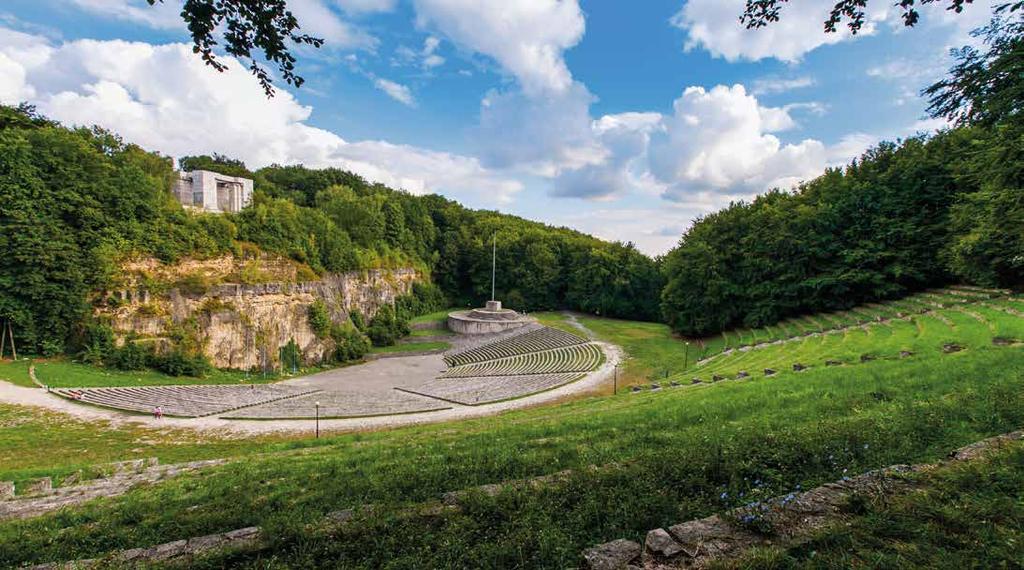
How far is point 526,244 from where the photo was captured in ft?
198

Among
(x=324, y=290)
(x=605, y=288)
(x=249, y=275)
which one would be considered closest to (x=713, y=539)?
(x=249, y=275)

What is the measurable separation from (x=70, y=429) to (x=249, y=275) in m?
18.6

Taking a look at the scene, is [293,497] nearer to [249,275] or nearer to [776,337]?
[776,337]

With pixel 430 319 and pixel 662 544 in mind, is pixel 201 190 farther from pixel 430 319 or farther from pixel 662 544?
pixel 662 544

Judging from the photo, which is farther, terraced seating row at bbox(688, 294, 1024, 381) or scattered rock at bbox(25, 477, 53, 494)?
terraced seating row at bbox(688, 294, 1024, 381)

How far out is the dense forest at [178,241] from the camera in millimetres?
23000

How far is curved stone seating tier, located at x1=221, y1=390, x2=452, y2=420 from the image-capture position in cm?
1908

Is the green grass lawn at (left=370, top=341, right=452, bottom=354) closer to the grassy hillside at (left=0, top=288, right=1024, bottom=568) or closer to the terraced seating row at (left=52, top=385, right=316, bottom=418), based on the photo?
the terraced seating row at (left=52, top=385, right=316, bottom=418)

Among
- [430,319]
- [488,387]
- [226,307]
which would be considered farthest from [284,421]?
[430,319]

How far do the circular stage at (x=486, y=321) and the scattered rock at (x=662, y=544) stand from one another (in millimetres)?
40693

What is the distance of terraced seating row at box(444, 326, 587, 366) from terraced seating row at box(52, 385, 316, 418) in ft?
48.5

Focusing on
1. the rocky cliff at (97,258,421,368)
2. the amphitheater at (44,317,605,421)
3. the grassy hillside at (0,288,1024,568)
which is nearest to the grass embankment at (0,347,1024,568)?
the grassy hillside at (0,288,1024,568)

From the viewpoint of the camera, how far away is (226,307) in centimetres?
3053

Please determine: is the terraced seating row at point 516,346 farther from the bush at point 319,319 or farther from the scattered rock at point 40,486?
the scattered rock at point 40,486
